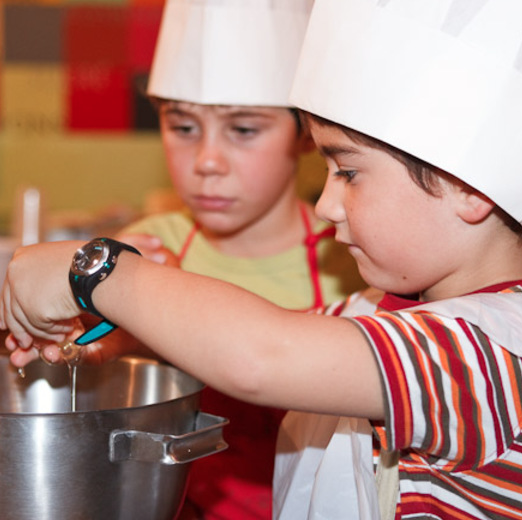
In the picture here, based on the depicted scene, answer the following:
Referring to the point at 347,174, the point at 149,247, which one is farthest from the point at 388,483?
the point at 149,247

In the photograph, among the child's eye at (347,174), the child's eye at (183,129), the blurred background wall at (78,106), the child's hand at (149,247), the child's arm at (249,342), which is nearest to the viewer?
the child's arm at (249,342)

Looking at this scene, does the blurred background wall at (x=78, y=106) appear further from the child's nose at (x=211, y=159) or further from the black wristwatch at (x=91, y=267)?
the black wristwatch at (x=91, y=267)

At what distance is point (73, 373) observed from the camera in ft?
2.66

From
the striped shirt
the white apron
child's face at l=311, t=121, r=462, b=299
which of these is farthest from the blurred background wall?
the striped shirt

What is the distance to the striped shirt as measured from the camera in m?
0.61

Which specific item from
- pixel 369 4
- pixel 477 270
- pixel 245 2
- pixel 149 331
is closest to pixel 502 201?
pixel 477 270

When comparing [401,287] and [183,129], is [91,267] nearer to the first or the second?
[401,287]

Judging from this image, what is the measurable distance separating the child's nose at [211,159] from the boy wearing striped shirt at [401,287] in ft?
1.13

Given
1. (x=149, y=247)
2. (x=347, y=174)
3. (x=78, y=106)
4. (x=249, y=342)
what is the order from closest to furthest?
(x=249, y=342), (x=347, y=174), (x=149, y=247), (x=78, y=106)

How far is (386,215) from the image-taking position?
71cm

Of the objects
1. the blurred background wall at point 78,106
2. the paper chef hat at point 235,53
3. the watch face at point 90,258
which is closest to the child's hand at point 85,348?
the watch face at point 90,258

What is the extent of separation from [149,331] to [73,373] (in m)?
0.20

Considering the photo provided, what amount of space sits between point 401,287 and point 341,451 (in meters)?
0.16

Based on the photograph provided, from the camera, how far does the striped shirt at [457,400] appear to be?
0.61 meters
